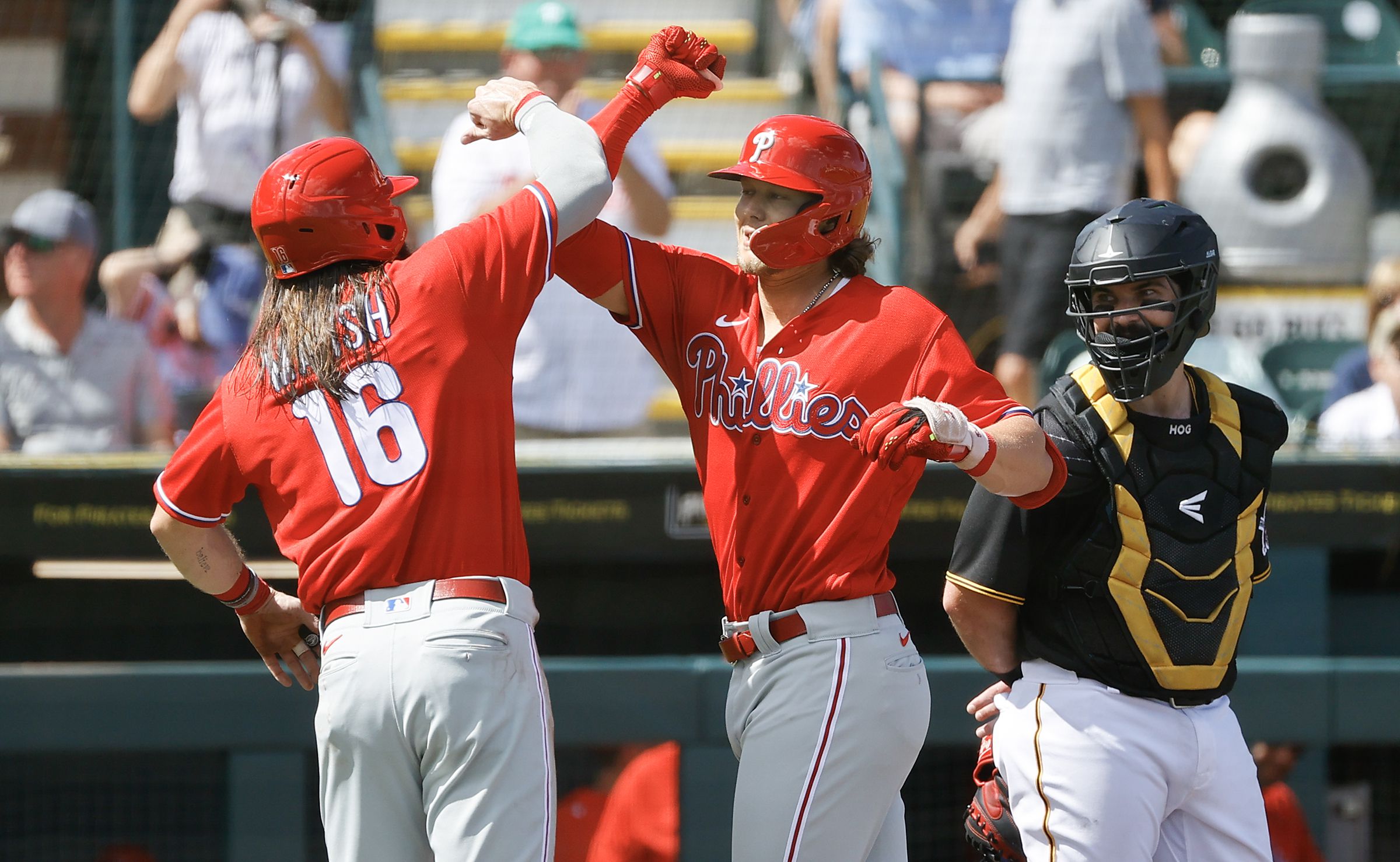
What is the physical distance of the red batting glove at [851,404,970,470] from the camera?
2201mm

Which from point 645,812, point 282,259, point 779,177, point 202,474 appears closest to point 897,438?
point 779,177

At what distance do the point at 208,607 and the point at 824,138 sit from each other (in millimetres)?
2892

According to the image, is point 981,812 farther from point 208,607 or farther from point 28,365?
point 28,365

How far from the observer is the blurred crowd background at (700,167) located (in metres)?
4.73

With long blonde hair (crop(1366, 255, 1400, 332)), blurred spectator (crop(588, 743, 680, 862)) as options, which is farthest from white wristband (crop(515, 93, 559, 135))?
long blonde hair (crop(1366, 255, 1400, 332))

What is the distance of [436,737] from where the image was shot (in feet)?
7.43

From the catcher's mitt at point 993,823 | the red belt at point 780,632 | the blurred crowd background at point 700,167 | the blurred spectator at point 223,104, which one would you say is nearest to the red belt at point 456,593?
the red belt at point 780,632

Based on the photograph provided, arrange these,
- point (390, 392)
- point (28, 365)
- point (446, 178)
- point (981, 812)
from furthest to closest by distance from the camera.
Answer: point (446, 178)
point (28, 365)
point (981, 812)
point (390, 392)

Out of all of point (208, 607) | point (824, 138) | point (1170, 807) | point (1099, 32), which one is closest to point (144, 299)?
point (208, 607)

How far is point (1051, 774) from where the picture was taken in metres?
2.61

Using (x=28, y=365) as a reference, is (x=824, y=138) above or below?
above

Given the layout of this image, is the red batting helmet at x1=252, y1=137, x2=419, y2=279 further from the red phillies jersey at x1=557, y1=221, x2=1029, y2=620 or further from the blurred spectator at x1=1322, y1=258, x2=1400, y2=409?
the blurred spectator at x1=1322, y1=258, x2=1400, y2=409

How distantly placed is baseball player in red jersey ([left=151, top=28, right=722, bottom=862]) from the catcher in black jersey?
2.99 feet

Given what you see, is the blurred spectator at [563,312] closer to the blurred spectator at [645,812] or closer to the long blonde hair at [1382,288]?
the blurred spectator at [645,812]
